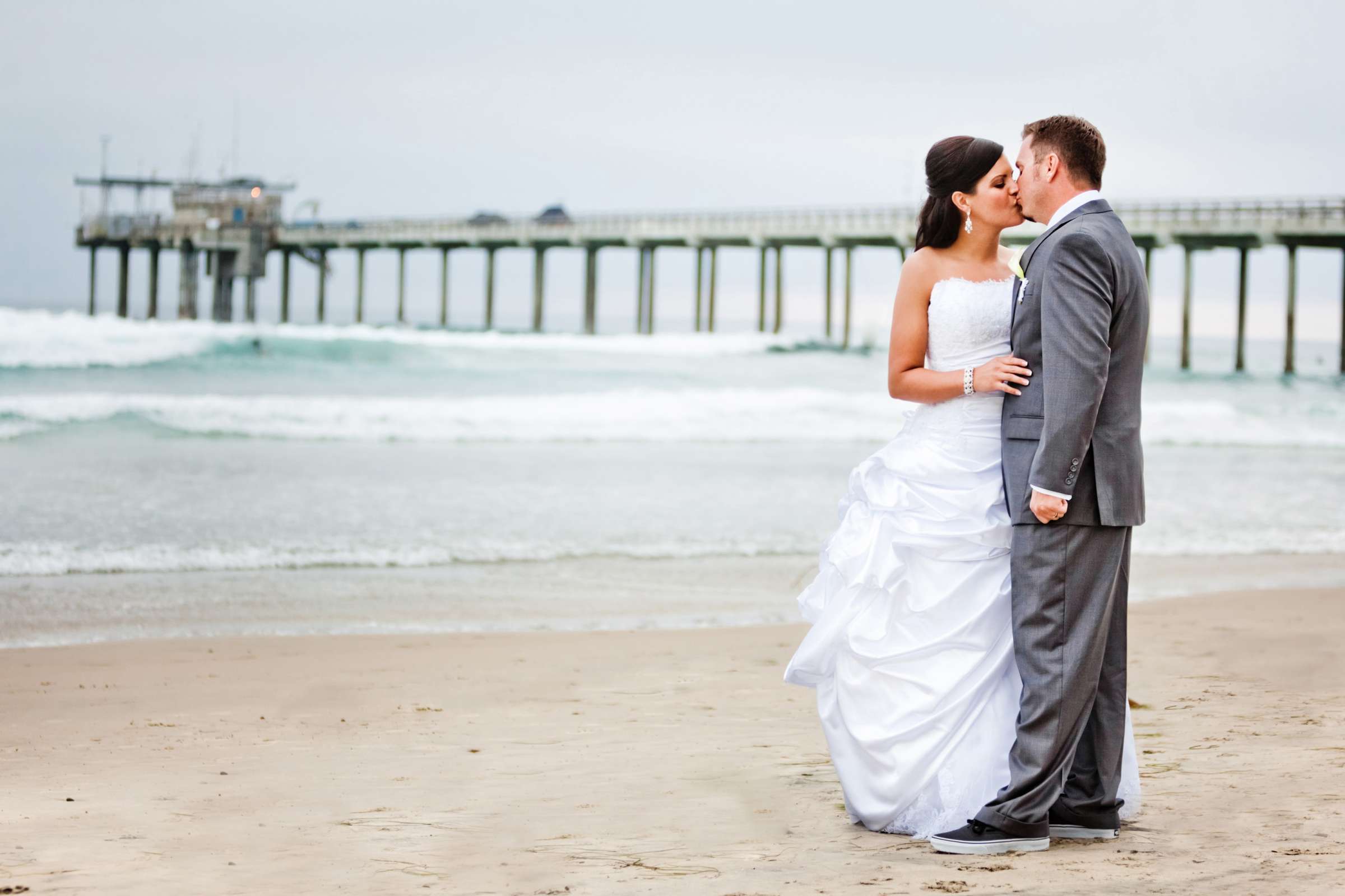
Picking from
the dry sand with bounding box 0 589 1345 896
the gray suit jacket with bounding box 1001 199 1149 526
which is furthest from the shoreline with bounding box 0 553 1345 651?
the gray suit jacket with bounding box 1001 199 1149 526

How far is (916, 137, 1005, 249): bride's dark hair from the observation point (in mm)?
2938

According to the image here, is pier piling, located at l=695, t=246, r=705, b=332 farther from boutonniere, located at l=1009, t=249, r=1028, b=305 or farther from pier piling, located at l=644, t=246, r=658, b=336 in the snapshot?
boutonniere, located at l=1009, t=249, r=1028, b=305

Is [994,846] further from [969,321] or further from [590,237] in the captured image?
[590,237]

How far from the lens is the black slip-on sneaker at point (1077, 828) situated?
285 centimetres

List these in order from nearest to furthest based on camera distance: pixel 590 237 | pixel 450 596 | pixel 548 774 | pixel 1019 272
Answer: pixel 1019 272, pixel 548 774, pixel 450 596, pixel 590 237

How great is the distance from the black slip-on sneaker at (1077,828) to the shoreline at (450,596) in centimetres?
320

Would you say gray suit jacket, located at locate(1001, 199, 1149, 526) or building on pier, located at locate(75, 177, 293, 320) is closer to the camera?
gray suit jacket, located at locate(1001, 199, 1149, 526)

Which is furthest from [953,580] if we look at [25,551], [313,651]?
[25,551]

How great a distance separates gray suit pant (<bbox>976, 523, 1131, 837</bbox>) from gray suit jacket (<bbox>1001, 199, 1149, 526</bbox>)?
2.3 inches

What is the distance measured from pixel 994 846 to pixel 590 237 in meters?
37.6

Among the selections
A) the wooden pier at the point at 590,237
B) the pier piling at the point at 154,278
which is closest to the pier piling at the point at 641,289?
the wooden pier at the point at 590,237

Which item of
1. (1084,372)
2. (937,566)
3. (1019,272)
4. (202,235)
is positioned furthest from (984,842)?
(202,235)

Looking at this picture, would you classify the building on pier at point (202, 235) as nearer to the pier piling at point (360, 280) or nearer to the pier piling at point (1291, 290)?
the pier piling at point (360, 280)

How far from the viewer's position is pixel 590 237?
39.5m
